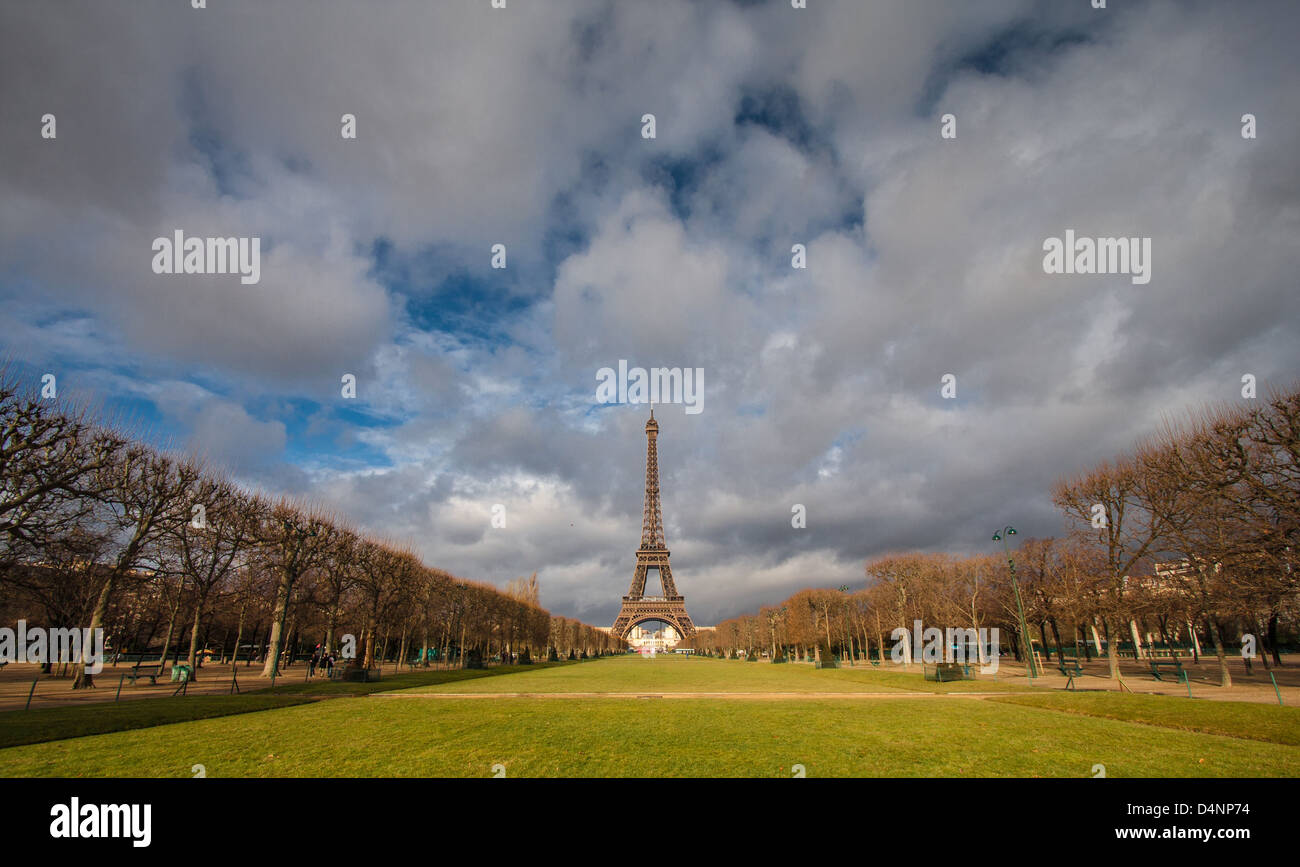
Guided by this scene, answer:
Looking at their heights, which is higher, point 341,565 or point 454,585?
point 341,565

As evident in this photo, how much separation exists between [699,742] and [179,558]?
1599 inches

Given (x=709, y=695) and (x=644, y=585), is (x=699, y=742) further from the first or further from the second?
(x=644, y=585)

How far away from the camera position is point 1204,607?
28.1 metres

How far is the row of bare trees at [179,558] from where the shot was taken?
79.7 feet

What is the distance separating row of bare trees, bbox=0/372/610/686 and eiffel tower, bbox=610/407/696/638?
68777 mm

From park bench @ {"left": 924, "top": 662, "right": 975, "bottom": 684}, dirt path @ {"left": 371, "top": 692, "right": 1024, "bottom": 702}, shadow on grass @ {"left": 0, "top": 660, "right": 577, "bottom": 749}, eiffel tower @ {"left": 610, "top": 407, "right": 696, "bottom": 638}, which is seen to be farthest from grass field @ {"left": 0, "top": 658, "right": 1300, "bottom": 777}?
eiffel tower @ {"left": 610, "top": 407, "right": 696, "bottom": 638}

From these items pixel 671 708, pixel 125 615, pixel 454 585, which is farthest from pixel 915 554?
pixel 125 615

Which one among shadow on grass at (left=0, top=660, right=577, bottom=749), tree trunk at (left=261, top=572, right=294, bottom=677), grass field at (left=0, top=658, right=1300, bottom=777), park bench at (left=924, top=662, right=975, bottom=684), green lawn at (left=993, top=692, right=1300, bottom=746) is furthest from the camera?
park bench at (left=924, top=662, right=975, bottom=684)

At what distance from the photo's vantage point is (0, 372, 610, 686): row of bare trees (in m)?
24.3

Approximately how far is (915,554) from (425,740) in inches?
2654

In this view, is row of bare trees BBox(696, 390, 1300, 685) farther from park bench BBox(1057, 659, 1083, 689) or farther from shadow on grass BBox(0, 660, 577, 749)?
shadow on grass BBox(0, 660, 577, 749)

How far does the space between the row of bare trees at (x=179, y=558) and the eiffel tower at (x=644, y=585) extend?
68.8 metres
